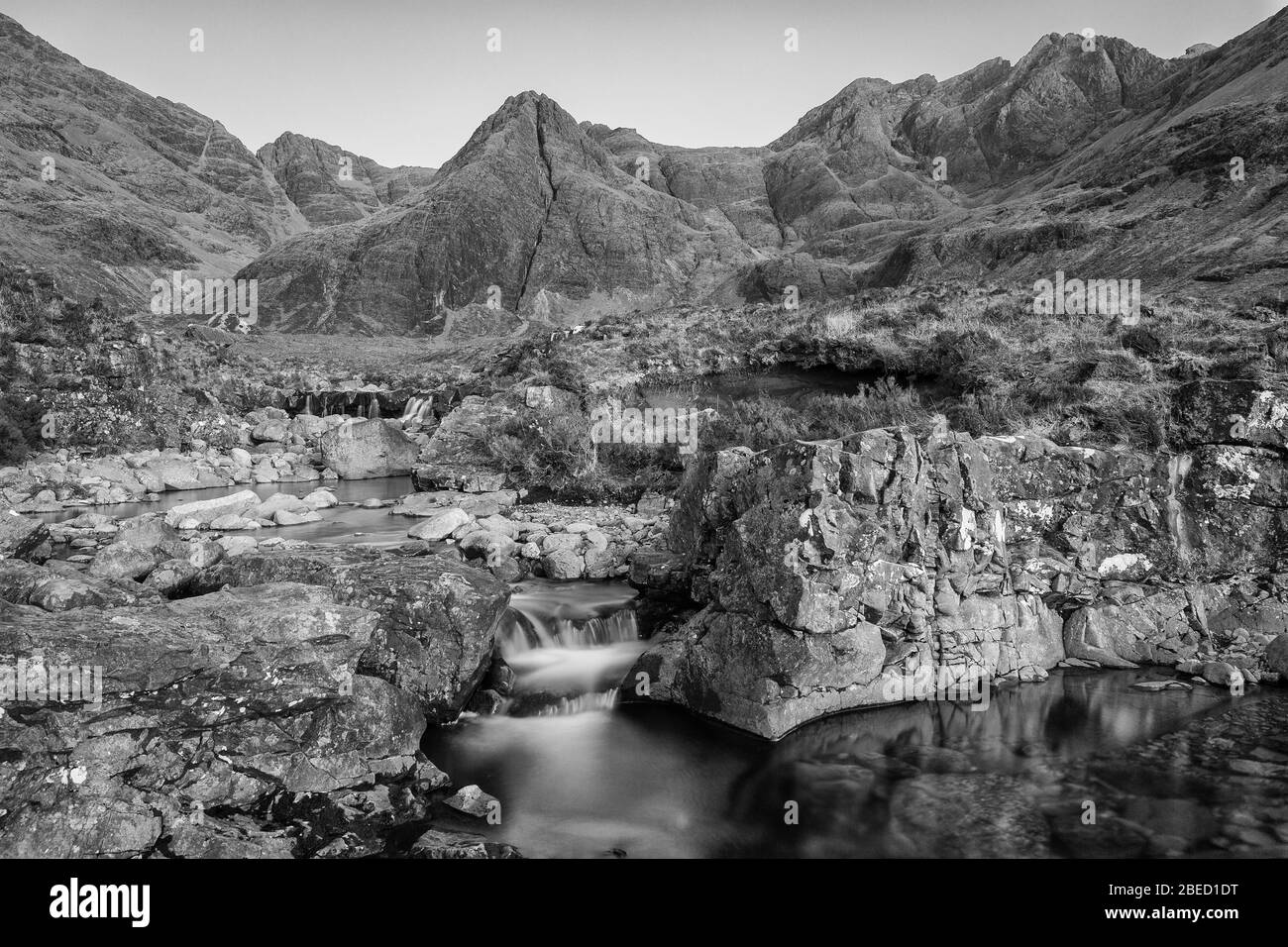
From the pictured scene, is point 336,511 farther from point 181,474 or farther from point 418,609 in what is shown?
point 418,609

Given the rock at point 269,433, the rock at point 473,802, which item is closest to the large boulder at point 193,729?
the rock at point 473,802

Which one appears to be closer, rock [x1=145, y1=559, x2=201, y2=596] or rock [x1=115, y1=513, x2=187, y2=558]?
rock [x1=145, y1=559, x2=201, y2=596]

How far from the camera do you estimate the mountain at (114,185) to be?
242 feet

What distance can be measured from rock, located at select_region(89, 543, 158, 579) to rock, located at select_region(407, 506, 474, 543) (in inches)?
210

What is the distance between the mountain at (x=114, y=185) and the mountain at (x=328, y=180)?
15.9ft

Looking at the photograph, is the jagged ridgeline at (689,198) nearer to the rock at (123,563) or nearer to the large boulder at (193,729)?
the large boulder at (193,729)

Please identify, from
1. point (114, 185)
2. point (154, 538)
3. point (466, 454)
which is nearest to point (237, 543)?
point (154, 538)

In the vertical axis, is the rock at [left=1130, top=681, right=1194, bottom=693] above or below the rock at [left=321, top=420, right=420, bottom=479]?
below

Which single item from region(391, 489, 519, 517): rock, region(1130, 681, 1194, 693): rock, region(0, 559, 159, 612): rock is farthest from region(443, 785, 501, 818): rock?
region(391, 489, 519, 517): rock

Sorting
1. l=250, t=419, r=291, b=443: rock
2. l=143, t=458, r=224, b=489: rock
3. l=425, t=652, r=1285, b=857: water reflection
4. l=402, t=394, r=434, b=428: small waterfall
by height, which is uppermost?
l=402, t=394, r=434, b=428: small waterfall

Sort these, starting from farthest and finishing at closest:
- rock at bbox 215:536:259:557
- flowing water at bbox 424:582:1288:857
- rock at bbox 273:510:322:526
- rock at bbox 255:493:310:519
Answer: rock at bbox 255:493:310:519 < rock at bbox 273:510:322:526 < rock at bbox 215:536:259:557 < flowing water at bbox 424:582:1288:857

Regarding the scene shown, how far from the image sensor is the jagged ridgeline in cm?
4491

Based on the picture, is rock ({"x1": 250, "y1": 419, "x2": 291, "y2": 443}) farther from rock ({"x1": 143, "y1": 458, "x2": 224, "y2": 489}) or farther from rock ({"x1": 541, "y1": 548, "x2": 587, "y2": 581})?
rock ({"x1": 541, "y1": 548, "x2": 587, "y2": 581})

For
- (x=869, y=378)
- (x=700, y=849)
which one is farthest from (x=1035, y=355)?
(x=700, y=849)
